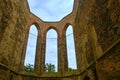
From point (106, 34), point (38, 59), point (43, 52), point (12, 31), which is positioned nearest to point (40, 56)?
point (38, 59)

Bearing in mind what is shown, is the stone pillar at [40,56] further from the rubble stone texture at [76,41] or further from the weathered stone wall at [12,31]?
the weathered stone wall at [12,31]

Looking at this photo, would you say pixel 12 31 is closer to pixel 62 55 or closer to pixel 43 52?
pixel 43 52

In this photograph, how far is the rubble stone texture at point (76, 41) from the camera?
5.65 m

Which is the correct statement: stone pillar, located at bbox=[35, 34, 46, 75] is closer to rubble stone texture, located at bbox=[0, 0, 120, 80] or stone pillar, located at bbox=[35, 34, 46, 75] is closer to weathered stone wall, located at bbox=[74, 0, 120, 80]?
rubble stone texture, located at bbox=[0, 0, 120, 80]

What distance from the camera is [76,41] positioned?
12055mm

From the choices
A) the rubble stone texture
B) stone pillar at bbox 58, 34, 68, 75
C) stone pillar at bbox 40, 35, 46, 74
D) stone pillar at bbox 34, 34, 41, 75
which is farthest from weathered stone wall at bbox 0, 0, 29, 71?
stone pillar at bbox 58, 34, 68, 75

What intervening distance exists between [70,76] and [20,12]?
23.7ft

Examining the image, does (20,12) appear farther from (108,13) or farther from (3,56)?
(108,13)

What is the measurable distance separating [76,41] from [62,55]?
198cm

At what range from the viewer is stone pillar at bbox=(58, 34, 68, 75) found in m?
11.6

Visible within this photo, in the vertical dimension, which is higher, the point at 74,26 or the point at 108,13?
the point at 74,26

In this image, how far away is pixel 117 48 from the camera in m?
5.06

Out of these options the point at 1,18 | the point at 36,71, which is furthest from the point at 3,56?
the point at 36,71

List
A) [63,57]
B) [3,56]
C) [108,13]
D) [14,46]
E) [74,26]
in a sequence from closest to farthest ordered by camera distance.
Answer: [108,13] < [3,56] < [14,46] < [63,57] < [74,26]
